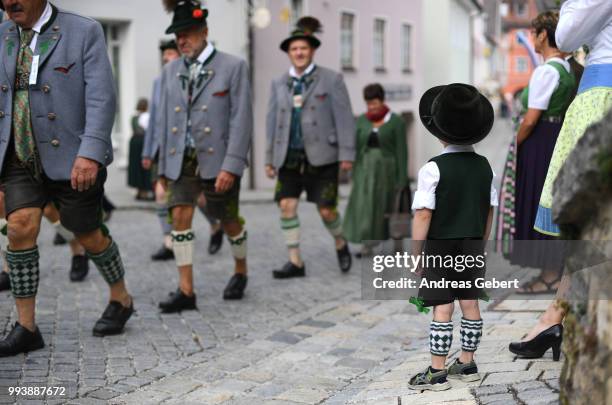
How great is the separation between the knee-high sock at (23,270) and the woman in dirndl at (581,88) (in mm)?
2526

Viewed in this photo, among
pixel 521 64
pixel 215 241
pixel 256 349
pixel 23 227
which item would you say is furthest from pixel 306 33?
pixel 521 64

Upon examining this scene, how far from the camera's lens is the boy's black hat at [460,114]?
4.00 m

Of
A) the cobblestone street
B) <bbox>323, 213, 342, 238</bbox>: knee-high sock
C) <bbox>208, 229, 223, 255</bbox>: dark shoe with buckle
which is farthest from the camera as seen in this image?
<bbox>208, 229, 223, 255</bbox>: dark shoe with buckle

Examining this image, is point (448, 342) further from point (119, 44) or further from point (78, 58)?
point (119, 44)

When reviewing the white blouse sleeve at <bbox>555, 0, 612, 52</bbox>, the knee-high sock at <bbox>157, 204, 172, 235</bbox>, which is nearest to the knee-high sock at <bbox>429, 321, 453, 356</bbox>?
the white blouse sleeve at <bbox>555, 0, 612, 52</bbox>

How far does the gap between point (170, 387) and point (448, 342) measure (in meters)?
1.42

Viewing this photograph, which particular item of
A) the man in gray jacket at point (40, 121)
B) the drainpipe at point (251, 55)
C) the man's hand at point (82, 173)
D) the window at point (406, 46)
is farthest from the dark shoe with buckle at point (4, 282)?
the window at point (406, 46)

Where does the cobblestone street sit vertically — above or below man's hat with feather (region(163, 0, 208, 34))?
below

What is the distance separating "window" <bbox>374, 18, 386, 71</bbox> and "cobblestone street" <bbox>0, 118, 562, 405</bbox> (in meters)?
20.0

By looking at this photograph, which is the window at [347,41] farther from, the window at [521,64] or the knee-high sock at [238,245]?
the window at [521,64]

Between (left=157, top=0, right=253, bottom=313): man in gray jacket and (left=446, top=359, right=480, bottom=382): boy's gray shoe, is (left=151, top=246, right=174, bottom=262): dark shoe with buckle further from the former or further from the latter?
(left=446, top=359, right=480, bottom=382): boy's gray shoe

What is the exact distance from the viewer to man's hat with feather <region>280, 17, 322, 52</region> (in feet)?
25.4

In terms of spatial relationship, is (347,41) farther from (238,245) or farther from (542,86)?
(542,86)

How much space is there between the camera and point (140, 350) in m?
5.24
